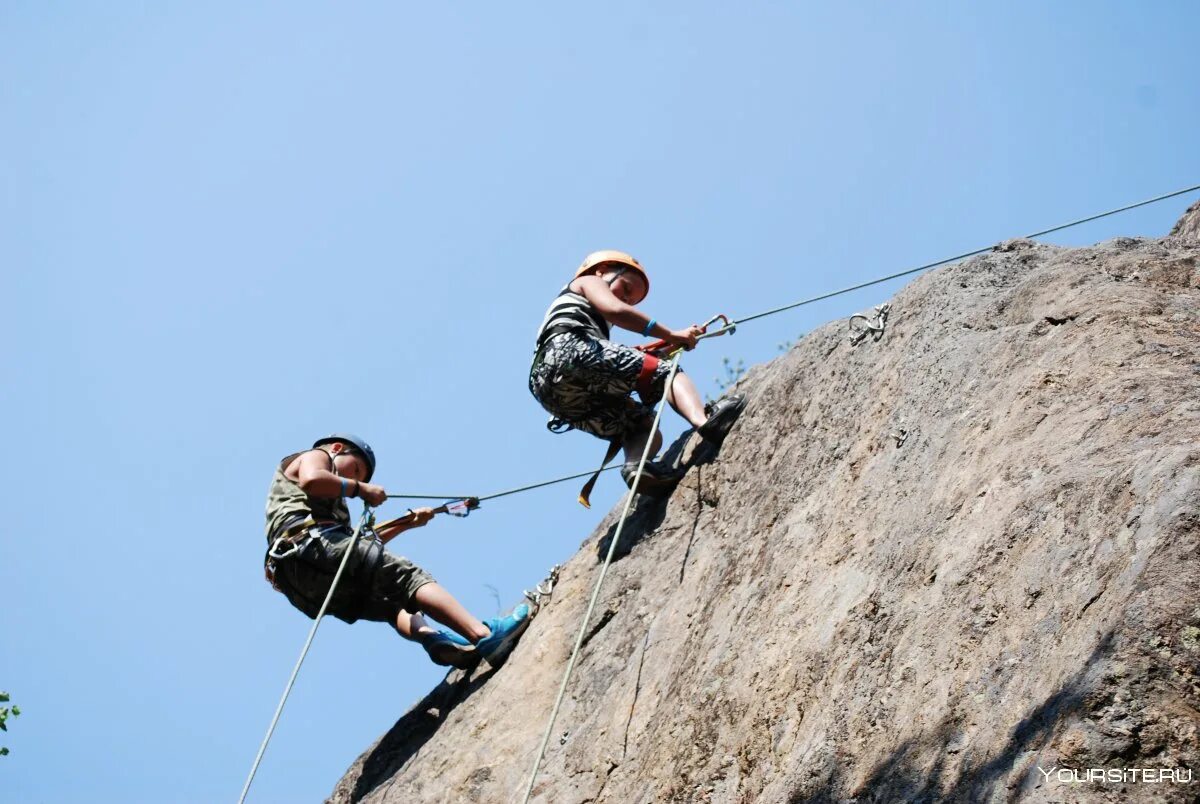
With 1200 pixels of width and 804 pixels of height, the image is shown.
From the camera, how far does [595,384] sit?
8.29 metres

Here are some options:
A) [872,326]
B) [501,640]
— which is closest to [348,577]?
[501,640]

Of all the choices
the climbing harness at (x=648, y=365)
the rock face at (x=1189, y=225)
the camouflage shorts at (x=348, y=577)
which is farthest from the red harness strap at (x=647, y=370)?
the rock face at (x=1189, y=225)

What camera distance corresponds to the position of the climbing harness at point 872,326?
7.34 m

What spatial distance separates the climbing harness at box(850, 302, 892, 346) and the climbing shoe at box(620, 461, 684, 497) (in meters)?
1.36

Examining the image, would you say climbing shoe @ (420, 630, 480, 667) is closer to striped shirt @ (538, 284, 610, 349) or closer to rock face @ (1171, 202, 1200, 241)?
striped shirt @ (538, 284, 610, 349)

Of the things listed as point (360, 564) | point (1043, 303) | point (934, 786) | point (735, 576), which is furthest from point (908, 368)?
point (360, 564)

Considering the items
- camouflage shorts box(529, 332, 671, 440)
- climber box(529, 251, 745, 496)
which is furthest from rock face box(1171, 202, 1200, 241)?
camouflage shorts box(529, 332, 671, 440)

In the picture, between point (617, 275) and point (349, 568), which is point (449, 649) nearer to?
point (349, 568)

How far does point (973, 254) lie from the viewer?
24.0 feet

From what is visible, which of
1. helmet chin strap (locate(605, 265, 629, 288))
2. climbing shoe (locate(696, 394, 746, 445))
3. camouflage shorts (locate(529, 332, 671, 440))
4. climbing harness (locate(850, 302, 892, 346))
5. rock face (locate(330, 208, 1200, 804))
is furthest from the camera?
helmet chin strap (locate(605, 265, 629, 288))

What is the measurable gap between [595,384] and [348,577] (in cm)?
198

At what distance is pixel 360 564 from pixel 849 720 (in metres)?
4.38

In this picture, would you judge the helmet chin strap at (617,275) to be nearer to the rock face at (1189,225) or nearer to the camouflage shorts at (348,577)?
the camouflage shorts at (348,577)

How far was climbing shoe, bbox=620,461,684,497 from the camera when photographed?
7.93m
